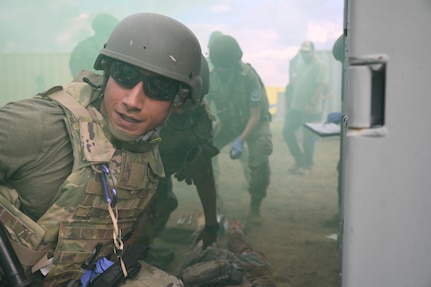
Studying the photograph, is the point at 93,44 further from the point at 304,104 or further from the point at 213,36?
the point at 304,104

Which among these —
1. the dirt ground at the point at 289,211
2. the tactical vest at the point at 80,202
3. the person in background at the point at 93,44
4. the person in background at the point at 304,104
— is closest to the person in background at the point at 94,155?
the tactical vest at the point at 80,202

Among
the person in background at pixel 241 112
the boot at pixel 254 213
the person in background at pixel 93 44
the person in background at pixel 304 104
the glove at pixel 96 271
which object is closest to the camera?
the glove at pixel 96 271

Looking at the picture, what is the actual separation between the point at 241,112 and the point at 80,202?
5.10 feet

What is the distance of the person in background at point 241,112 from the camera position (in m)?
2.57

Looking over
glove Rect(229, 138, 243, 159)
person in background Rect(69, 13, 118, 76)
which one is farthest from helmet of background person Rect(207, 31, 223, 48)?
glove Rect(229, 138, 243, 159)

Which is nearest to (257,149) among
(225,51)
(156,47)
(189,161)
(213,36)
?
(189,161)

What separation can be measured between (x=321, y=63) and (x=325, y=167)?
0.77 m

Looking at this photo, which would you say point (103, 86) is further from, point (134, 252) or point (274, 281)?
point (274, 281)

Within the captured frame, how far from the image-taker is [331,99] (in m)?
2.79

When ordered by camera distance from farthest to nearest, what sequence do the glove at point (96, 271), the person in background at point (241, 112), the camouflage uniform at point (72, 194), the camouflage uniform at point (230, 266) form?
1. the person in background at point (241, 112)
2. the camouflage uniform at point (230, 266)
3. the glove at point (96, 271)
4. the camouflage uniform at point (72, 194)

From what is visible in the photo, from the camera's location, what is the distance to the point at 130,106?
1453 mm

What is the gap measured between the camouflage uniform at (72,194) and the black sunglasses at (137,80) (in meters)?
0.13

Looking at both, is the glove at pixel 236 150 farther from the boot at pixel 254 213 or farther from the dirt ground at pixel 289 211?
the boot at pixel 254 213

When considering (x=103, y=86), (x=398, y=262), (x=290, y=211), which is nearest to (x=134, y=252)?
(x=103, y=86)
